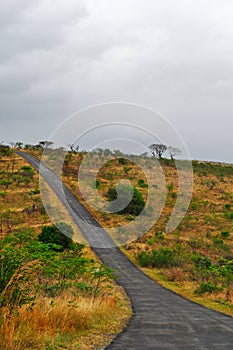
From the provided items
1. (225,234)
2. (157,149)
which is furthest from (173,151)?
(225,234)

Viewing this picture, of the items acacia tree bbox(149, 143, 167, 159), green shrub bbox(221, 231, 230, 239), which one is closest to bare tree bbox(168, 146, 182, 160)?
acacia tree bbox(149, 143, 167, 159)

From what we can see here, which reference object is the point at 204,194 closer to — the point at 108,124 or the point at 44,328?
the point at 108,124

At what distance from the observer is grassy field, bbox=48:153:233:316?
2090 cm

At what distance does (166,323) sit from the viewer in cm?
1095

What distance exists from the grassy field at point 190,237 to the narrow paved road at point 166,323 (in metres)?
1.33

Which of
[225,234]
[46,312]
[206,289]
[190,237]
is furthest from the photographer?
[225,234]

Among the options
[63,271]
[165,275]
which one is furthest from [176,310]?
[165,275]

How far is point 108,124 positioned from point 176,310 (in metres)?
13.5

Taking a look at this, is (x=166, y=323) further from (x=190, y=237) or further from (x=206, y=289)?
(x=190, y=237)

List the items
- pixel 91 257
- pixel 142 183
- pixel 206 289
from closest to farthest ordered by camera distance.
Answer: pixel 206 289 < pixel 91 257 < pixel 142 183

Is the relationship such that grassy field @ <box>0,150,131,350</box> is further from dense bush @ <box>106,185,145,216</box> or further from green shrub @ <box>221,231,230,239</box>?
dense bush @ <box>106,185,145,216</box>

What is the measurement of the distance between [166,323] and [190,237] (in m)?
26.5

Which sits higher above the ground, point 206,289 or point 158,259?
point 158,259

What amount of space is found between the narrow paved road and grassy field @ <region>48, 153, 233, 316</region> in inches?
52.4
